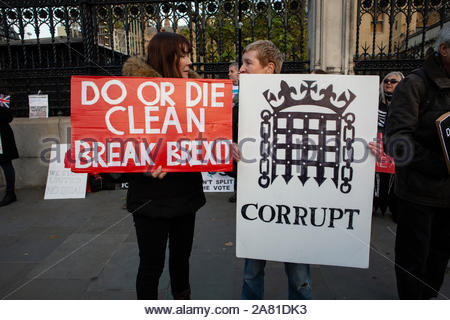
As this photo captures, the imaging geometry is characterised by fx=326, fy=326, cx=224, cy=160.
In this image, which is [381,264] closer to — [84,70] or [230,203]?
[230,203]

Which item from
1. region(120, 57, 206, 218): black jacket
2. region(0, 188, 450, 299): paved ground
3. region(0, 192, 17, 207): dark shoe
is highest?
region(120, 57, 206, 218): black jacket

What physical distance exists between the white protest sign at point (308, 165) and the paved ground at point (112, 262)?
1.09ft

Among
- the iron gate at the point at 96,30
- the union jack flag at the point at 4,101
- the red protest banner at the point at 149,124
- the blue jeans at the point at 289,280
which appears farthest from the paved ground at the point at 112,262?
the iron gate at the point at 96,30

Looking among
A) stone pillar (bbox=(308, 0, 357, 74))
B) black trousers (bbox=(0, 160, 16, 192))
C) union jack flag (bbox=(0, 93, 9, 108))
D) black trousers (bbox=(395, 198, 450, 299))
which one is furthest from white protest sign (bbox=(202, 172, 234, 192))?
black trousers (bbox=(395, 198, 450, 299))

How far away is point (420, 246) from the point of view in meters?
2.16

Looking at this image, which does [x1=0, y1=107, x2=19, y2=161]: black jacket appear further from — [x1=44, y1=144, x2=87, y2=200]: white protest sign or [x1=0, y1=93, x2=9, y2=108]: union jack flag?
[x1=44, y1=144, x2=87, y2=200]: white protest sign

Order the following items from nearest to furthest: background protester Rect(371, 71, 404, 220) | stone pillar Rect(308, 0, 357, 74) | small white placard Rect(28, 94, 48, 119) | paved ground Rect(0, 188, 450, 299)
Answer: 1. paved ground Rect(0, 188, 450, 299)
2. background protester Rect(371, 71, 404, 220)
3. stone pillar Rect(308, 0, 357, 74)
4. small white placard Rect(28, 94, 48, 119)

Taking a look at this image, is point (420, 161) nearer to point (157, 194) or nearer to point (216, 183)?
point (157, 194)

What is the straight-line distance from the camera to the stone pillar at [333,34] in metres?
5.62

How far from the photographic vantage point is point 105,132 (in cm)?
196

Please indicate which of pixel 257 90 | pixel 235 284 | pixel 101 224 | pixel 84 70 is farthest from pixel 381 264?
pixel 84 70

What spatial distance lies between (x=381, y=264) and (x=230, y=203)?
2.64 metres

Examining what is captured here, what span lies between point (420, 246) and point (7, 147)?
19.6 feet

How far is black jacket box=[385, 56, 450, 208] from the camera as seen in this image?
2055 mm
